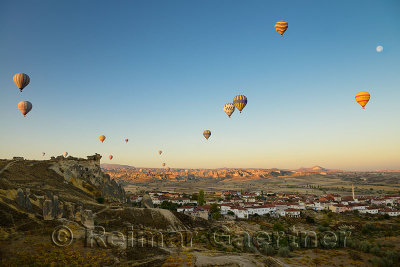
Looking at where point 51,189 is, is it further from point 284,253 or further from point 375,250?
point 375,250

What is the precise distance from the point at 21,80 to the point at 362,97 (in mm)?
61089

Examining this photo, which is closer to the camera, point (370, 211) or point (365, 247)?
point (365, 247)

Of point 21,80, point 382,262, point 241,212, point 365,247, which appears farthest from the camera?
point 241,212

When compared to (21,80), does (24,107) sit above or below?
below

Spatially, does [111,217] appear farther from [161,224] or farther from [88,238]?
[88,238]

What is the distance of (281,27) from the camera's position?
169ft

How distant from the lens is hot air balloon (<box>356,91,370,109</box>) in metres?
47.1

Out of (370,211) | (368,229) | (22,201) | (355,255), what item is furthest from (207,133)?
(370,211)

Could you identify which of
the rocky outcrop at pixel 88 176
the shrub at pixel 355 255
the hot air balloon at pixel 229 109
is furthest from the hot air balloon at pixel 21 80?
the shrub at pixel 355 255

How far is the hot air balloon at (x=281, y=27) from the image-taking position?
5144cm

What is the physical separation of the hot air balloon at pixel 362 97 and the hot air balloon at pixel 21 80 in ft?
198

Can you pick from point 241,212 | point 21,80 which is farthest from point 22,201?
point 241,212

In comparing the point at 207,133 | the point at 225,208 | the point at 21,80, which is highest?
the point at 21,80

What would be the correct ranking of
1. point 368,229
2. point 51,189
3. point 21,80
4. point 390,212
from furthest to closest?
point 390,212 < point 368,229 < point 51,189 < point 21,80
